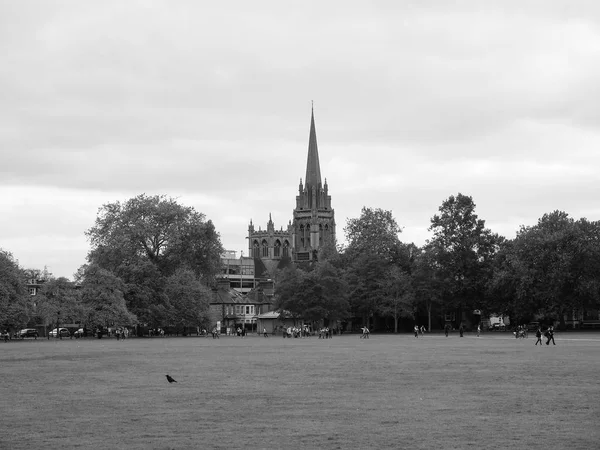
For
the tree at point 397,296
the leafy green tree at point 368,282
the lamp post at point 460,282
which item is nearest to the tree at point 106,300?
the leafy green tree at point 368,282

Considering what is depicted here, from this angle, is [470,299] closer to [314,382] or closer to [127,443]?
[314,382]

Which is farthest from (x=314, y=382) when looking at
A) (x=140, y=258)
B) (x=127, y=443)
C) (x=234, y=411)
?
(x=140, y=258)

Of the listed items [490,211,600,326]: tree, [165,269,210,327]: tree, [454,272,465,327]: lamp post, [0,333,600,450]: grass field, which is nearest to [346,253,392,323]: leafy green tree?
[454,272,465,327]: lamp post

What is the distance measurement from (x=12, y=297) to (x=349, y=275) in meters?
47.6

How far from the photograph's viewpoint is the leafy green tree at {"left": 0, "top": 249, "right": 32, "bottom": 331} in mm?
105944

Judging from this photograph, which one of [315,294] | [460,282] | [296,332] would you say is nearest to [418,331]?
[460,282]

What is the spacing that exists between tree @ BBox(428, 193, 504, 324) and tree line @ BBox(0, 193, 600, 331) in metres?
0.14

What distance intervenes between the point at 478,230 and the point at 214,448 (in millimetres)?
119932

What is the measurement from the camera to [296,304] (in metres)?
136

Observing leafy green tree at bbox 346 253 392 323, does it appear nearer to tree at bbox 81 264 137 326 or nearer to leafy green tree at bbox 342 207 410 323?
leafy green tree at bbox 342 207 410 323

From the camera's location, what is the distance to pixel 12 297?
357 ft

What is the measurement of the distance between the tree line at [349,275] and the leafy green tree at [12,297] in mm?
149

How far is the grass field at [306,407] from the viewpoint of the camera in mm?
21812

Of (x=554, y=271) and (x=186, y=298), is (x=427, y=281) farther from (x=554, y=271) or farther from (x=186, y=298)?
(x=186, y=298)
